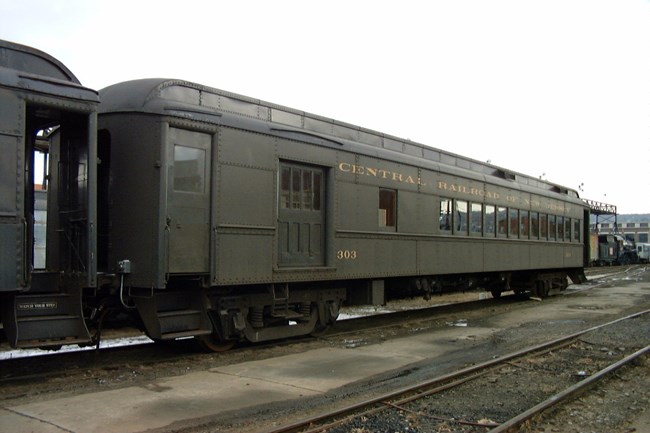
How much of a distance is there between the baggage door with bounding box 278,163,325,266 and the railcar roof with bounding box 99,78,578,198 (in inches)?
27.6

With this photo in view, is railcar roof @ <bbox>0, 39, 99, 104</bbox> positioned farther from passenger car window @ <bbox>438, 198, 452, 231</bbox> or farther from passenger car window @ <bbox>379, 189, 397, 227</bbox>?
passenger car window @ <bbox>438, 198, 452, 231</bbox>

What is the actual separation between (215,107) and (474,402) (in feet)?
16.6

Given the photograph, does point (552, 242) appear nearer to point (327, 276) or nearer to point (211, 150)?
point (327, 276)

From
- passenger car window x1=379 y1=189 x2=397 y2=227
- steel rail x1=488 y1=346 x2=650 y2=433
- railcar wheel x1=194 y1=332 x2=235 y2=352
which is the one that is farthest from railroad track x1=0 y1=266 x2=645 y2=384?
steel rail x1=488 y1=346 x2=650 y2=433

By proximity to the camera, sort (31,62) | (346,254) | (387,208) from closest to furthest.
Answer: (31,62)
(346,254)
(387,208)

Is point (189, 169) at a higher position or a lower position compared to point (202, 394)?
higher

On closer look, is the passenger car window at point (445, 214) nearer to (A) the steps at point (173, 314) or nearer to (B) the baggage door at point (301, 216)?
(B) the baggage door at point (301, 216)

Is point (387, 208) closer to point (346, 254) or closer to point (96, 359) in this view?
point (346, 254)

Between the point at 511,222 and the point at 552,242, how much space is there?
128 inches

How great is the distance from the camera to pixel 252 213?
8242mm

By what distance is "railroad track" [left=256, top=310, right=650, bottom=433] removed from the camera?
5059 millimetres

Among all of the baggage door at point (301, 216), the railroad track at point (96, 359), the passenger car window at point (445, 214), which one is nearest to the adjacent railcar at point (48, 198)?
the railroad track at point (96, 359)

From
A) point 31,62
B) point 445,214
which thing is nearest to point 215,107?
point 31,62

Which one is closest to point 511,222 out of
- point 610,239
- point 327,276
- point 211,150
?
point 327,276
